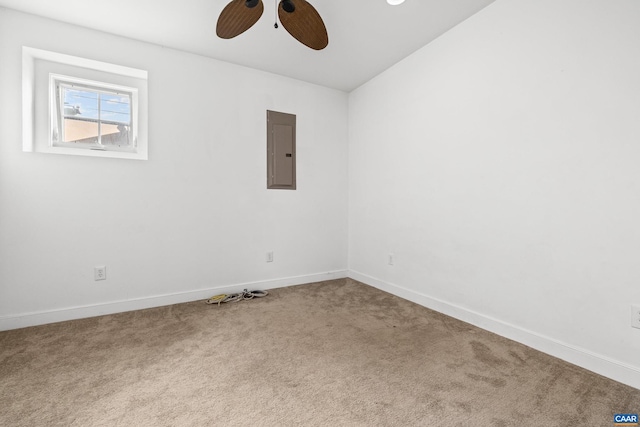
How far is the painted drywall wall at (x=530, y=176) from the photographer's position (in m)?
1.57

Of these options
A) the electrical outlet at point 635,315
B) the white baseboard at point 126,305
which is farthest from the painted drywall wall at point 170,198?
the electrical outlet at point 635,315

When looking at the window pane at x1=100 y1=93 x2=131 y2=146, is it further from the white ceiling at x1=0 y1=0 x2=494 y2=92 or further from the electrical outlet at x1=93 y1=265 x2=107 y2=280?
the electrical outlet at x1=93 y1=265 x2=107 y2=280

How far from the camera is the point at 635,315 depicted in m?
1.51

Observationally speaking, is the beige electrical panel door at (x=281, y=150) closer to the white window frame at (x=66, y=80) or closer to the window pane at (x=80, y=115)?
the white window frame at (x=66, y=80)

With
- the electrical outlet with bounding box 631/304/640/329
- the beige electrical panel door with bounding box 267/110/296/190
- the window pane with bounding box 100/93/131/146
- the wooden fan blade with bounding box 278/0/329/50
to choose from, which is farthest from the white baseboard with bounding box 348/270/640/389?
the window pane with bounding box 100/93/131/146

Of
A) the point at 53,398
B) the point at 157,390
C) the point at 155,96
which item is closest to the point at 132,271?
the point at 53,398

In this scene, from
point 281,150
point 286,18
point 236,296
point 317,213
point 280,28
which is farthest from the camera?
point 317,213

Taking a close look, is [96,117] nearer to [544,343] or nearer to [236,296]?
[236,296]

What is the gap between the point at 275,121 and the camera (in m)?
3.27

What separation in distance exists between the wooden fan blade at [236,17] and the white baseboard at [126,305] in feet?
7.60

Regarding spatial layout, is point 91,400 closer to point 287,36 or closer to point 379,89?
point 287,36

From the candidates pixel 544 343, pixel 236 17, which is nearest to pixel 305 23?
pixel 236 17

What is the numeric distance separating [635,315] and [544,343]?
51 centimetres

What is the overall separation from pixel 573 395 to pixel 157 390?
2.12 metres
